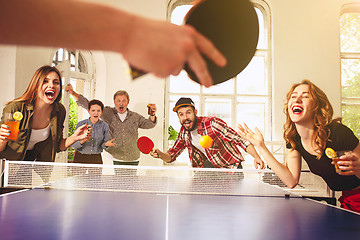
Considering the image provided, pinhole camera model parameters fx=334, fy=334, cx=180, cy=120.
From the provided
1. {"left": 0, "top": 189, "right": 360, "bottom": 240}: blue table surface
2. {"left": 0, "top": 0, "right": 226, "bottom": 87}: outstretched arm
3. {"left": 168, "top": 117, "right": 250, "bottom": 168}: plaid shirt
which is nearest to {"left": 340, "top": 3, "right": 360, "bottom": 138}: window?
{"left": 168, "top": 117, "right": 250, "bottom": 168}: plaid shirt

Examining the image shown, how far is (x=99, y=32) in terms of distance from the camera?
53 centimetres

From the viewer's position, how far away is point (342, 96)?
6.98m

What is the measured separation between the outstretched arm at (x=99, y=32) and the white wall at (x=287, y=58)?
602cm

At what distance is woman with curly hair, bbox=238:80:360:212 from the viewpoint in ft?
9.41

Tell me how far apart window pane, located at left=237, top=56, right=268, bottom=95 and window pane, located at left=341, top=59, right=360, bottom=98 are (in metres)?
1.68

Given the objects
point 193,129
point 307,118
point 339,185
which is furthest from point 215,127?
point 339,185

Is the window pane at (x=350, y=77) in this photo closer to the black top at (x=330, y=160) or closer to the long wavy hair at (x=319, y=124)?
the long wavy hair at (x=319, y=124)

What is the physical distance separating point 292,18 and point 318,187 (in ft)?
11.4

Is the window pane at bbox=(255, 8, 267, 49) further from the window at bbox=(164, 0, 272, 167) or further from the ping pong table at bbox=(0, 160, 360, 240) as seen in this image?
the ping pong table at bbox=(0, 160, 360, 240)

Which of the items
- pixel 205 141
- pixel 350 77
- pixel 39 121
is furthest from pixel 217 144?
pixel 350 77

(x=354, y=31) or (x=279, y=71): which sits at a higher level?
(x=354, y=31)

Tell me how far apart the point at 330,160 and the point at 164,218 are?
1.81 m

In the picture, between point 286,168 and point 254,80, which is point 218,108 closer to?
point 254,80

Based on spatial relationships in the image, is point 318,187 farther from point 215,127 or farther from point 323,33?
point 323,33
